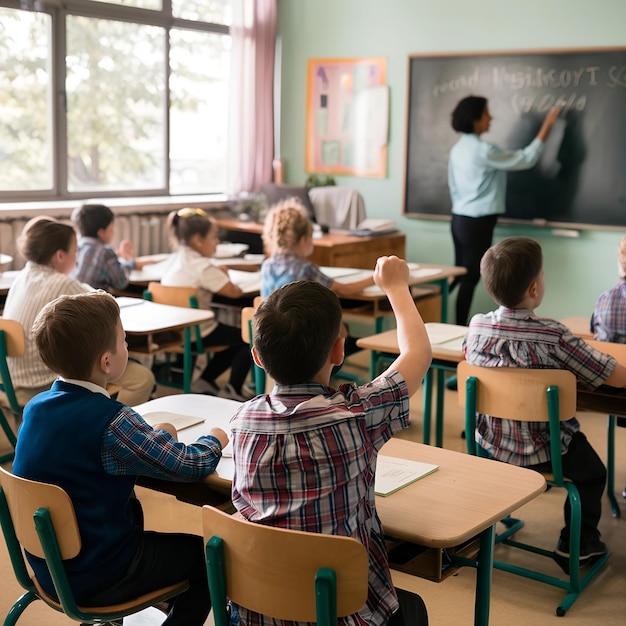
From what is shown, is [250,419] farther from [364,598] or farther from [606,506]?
[606,506]

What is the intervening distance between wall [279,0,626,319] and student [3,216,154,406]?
11.2ft

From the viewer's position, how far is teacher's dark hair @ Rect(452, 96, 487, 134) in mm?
5852

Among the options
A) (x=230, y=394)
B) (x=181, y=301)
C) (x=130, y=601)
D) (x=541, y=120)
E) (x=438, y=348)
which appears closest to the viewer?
(x=130, y=601)

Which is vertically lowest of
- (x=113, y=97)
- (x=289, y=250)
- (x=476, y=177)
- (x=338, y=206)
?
(x=289, y=250)

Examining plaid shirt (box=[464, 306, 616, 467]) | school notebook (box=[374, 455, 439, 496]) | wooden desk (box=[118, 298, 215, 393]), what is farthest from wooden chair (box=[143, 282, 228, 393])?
school notebook (box=[374, 455, 439, 496])

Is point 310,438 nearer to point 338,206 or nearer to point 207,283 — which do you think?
point 207,283

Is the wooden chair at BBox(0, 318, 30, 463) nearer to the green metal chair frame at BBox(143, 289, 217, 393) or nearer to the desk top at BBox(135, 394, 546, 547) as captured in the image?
the green metal chair frame at BBox(143, 289, 217, 393)

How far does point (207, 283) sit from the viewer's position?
4.63 m

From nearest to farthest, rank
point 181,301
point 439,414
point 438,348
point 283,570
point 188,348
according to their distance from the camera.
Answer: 1. point 283,570
2. point 438,348
3. point 439,414
4. point 188,348
5. point 181,301

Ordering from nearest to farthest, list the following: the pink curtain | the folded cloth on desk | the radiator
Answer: the radiator
the folded cloth on desk
the pink curtain

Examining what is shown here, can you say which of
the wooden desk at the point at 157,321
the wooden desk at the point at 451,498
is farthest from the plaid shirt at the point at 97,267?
the wooden desk at the point at 451,498

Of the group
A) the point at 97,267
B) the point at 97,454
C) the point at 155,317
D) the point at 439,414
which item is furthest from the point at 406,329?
the point at 97,267

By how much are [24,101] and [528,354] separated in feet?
13.7

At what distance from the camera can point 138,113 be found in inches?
253
